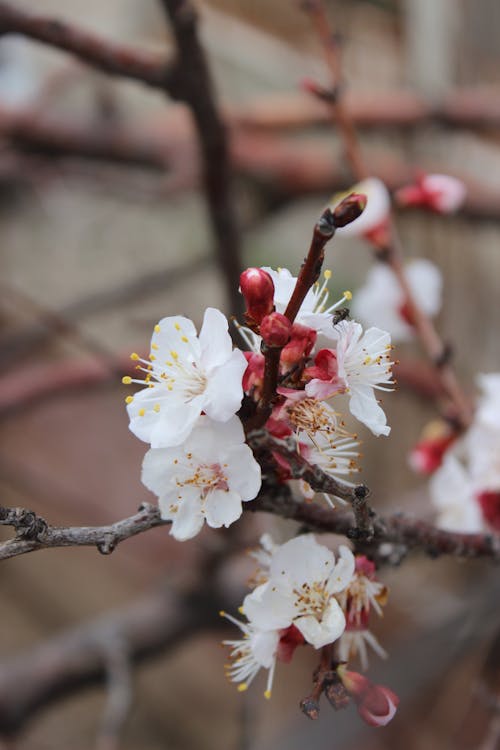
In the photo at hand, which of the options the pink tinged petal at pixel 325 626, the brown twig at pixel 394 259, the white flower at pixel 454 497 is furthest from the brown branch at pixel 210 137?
the pink tinged petal at pixel 325 626

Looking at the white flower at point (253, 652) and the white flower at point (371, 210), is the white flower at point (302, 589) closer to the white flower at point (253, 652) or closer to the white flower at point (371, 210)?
the white flower at point (253, 652)

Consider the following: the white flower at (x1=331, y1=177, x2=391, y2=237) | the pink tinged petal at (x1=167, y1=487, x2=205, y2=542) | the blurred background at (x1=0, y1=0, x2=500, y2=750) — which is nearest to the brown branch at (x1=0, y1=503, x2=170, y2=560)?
the pink tinged petal at (x1=167, y1=487, x2=205, y2=542)

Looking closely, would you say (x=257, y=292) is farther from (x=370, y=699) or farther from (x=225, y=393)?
(x=370, y=699)

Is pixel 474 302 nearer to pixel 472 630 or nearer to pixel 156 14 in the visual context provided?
pixel 472 630

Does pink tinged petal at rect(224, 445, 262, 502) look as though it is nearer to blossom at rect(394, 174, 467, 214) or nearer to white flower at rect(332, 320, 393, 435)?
white flower at rect(332, 320, 393, 435)

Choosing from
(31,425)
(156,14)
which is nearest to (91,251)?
(31,425)

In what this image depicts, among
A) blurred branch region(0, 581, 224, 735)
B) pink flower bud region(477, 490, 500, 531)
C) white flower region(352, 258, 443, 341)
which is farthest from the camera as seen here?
blurred branch region(0, 581, 224, 735)
